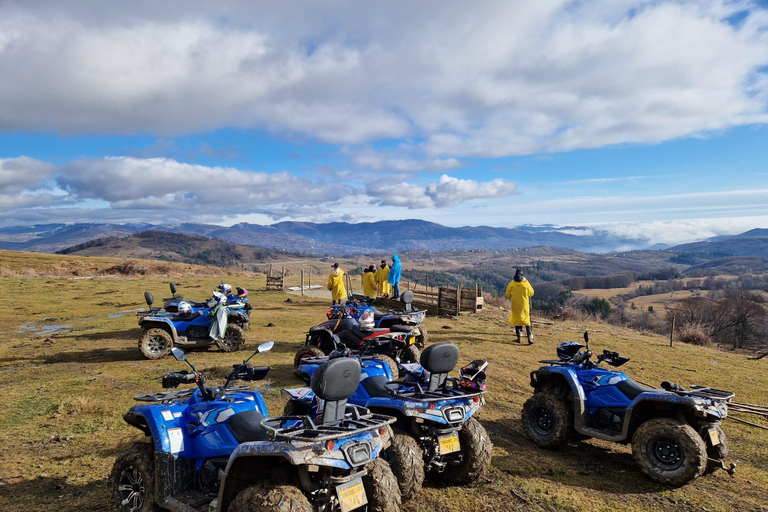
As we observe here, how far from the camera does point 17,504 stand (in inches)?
188

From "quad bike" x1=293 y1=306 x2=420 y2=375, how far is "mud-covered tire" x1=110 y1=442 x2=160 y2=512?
5.30 meters

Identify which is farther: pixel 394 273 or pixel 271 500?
pixel 394 273

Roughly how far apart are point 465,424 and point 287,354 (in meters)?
8.08

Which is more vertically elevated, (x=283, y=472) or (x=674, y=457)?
(x=283, y=472)

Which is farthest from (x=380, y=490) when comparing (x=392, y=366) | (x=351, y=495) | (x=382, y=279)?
(x=382, y=279)

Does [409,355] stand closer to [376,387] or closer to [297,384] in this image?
[297,384]

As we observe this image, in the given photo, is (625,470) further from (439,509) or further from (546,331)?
(546,331)

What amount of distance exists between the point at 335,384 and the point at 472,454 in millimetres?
2273

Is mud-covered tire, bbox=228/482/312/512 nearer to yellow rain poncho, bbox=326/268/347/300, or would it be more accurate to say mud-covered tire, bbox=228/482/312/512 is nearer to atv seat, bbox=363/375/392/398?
atv seat, bbox=363/375/392/398

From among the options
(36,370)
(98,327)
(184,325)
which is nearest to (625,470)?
(184,325)

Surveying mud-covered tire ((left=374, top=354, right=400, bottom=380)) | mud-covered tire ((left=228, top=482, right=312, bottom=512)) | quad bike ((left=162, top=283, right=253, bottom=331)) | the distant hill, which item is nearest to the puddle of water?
quad bike ((left=162, top=283, right=253, bottom=331))

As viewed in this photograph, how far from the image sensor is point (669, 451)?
5.59 metres

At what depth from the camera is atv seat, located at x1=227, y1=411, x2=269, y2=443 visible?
4.32 meters

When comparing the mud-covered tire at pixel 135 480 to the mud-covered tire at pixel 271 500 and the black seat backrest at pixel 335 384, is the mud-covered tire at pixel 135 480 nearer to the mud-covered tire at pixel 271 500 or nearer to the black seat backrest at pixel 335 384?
the mud-covered tire at pixel 271 500
